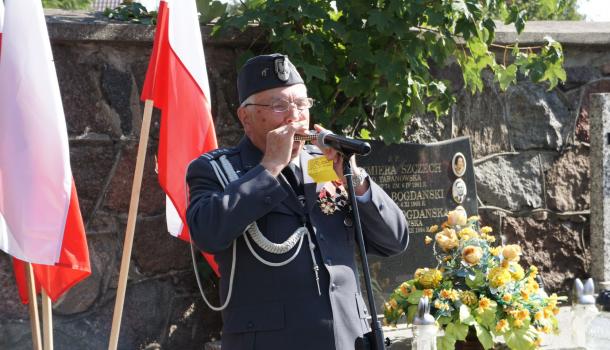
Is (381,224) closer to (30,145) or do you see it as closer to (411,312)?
(411,312)

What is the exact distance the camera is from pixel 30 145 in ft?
12.2

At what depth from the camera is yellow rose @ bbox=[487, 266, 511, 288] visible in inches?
160

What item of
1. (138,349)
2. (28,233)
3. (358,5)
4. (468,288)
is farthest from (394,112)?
(28,233)

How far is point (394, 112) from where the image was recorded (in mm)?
4926

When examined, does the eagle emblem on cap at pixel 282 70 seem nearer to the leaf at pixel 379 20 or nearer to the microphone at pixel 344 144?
the microphone at pixel 344 144

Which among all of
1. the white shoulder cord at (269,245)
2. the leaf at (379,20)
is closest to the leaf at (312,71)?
the leaf at (379,20)

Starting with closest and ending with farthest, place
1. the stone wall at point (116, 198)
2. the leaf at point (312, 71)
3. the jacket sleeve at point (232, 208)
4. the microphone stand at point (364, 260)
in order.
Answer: the microphone stand at point (364, 260)
the jacket sleeve at point (232, 208)
the stone wall at point (116, 198)
the leaf at point (312, 71)

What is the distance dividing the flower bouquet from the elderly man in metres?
1.11

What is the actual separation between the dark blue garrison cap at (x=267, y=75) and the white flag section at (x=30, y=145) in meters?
1.03

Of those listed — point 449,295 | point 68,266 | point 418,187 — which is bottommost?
point 449,295

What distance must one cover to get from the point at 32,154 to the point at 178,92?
0.67 metres

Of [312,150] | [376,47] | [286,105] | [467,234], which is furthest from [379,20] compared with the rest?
[286,105]

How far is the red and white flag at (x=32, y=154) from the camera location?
3693mm

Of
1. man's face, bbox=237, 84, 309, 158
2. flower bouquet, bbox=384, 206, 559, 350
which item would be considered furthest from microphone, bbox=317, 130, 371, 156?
flower bouquet, bbox=384, 206, 559, 350
